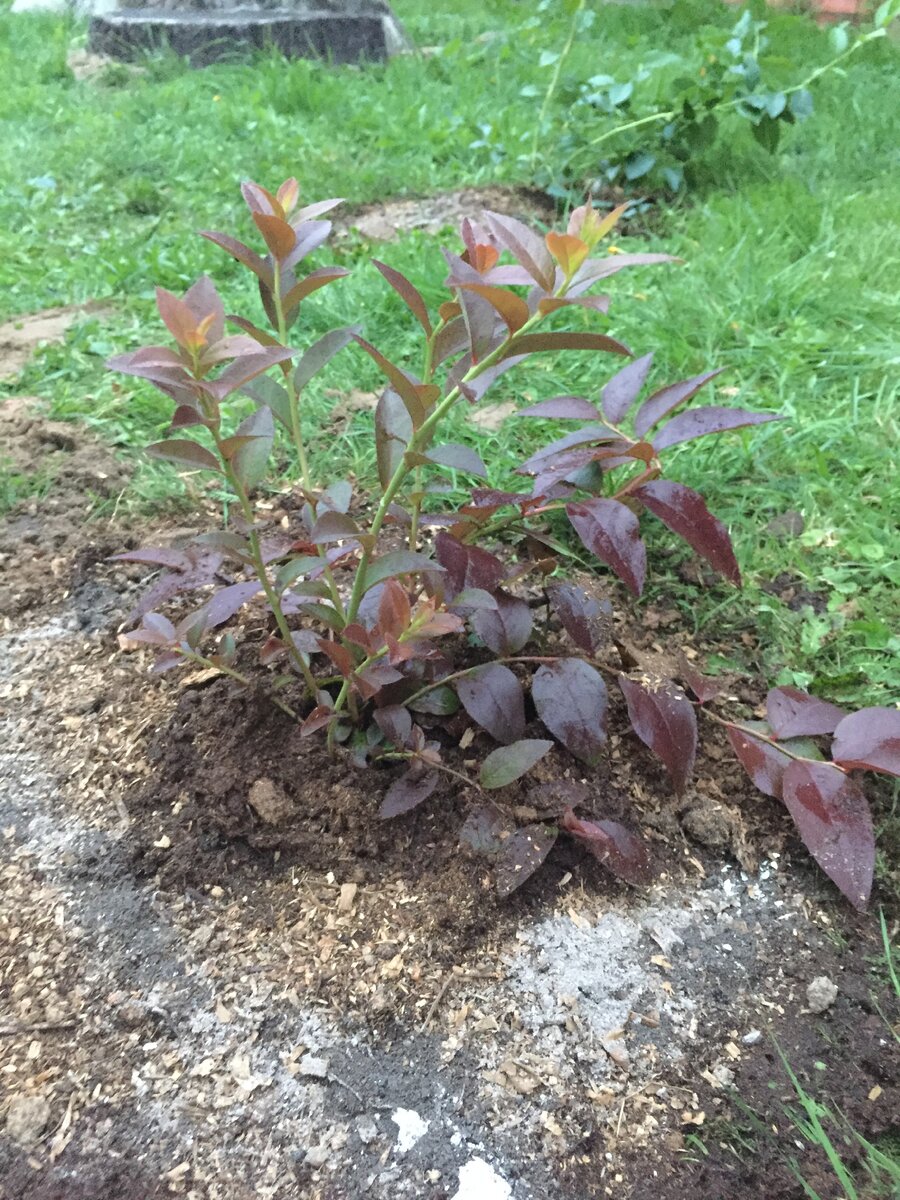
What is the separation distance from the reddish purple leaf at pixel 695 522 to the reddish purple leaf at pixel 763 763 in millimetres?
258

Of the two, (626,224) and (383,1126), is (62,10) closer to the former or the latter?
(626,224)

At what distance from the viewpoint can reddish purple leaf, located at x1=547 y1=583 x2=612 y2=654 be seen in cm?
140

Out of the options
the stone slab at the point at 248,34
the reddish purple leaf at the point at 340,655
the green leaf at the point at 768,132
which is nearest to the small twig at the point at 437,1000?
the reddish purple leaf at the point at 340,655

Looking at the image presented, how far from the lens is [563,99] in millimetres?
4000

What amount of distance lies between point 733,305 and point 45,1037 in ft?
8.45

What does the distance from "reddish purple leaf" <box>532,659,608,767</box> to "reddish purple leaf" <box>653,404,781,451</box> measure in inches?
15.0

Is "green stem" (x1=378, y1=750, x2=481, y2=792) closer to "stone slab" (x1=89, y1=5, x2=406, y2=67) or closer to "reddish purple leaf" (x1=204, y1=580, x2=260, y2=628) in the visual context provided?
"reddish purple leaf" (x1=204, y1=580, x2=260, y2=628)

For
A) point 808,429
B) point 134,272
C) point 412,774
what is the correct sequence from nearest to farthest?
point 412,774, point 808,429, point 134,272

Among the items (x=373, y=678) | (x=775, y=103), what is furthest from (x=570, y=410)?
(x=775, y=103)

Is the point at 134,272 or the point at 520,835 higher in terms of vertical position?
the point at 134,272

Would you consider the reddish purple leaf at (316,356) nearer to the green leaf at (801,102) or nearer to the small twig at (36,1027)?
the small twig at (36,1027)

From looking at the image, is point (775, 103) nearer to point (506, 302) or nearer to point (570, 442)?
point (570, 442)

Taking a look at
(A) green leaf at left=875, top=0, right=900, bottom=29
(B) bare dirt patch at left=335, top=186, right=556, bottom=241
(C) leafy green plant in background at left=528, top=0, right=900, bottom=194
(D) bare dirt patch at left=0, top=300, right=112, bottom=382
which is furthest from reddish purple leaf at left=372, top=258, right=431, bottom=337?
A: (A) green leaf at left=875, top=0, right=900, bottom=29

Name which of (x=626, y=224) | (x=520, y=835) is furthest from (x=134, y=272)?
(x=520, y=835)
